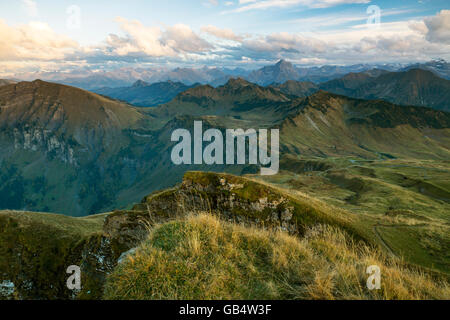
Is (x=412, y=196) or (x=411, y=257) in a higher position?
(x=411, y=257)

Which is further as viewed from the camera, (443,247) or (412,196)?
(412,196)

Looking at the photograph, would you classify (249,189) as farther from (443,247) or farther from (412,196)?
(412,196)

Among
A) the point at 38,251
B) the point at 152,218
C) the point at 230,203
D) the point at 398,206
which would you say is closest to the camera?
the point at 152,218

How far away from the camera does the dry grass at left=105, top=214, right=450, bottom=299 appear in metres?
5.81

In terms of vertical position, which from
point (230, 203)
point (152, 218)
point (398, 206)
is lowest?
point (398, 206)

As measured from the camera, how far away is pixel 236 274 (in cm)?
661

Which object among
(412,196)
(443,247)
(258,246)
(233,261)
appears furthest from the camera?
(412,196)

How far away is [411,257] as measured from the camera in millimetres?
18391

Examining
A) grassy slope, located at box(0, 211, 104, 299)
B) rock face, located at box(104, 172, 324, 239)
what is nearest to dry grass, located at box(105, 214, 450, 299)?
rock face, located at box(104, 172, 324, 239)
